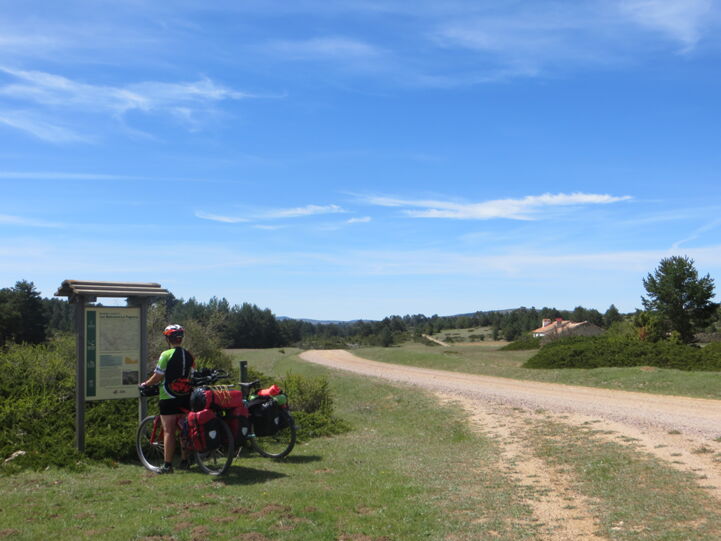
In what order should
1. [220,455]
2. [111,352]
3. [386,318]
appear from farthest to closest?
[386,318]
[111,352]
[220,455]

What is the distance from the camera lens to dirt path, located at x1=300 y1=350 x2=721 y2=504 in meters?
9.59

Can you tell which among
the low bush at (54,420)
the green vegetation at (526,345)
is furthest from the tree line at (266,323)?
the low bush at (54,420)

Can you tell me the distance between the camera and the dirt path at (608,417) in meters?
9.59

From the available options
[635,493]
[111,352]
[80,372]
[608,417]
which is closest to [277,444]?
[111,352]

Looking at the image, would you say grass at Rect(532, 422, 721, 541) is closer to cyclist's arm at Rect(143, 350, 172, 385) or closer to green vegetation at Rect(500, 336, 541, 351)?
cyclist's arm at Rect(143, 350, 172, 385)

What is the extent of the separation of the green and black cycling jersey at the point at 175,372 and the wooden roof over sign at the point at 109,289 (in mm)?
1738

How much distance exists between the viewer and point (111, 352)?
10.1 metres

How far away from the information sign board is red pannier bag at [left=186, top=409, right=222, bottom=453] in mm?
2134

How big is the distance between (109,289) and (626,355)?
26.1 meters

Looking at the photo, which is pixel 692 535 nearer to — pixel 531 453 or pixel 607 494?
pixel 607 494

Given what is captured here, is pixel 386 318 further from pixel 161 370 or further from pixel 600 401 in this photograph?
pixel 161 370

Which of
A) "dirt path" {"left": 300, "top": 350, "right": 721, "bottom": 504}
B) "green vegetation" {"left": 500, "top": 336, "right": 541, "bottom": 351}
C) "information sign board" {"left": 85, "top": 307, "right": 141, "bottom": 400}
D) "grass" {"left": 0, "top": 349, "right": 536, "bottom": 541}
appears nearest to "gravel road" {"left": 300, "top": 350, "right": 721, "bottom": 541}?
"dirt path" {"left": 300, "top": 350, "right": 721, "bottom": 504}

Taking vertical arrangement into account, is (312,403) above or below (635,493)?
above

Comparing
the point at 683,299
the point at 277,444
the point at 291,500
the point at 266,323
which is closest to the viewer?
the point at 291,500
